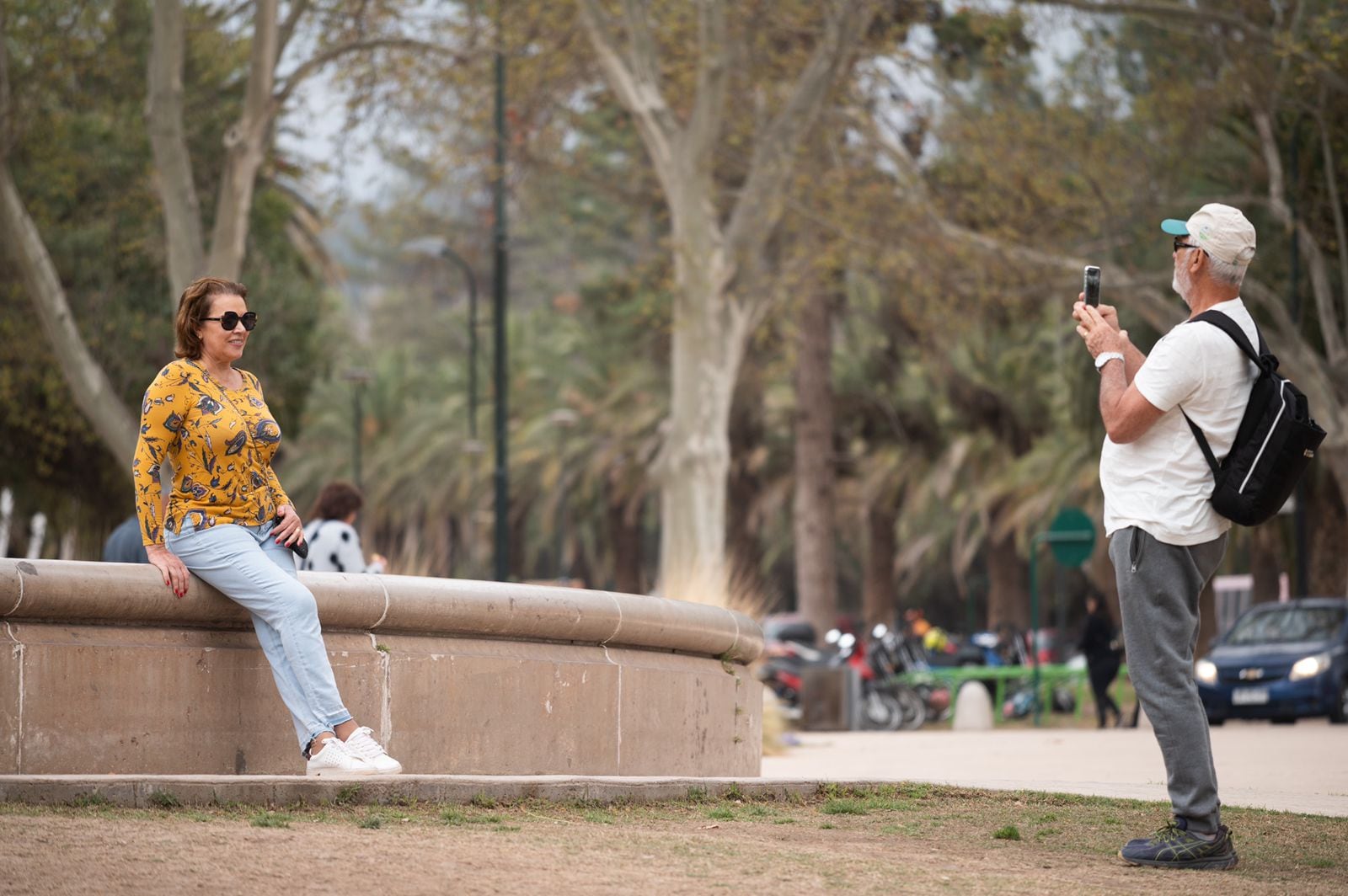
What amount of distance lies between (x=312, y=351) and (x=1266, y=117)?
15.9 m

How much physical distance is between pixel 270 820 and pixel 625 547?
42.3 metres

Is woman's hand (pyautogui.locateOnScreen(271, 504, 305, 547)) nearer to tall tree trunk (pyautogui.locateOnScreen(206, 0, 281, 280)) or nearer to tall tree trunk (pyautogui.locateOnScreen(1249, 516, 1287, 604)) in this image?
tall tree trunk (pyautogui.locateOnScreen(206, 0, 281, 280))

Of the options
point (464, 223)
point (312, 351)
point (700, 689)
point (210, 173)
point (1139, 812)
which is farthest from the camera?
point (464, 223)

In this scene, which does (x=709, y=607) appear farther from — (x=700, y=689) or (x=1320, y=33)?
(x=1320, y=33)

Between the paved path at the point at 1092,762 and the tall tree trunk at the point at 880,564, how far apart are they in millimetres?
21317

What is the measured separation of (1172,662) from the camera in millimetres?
5664

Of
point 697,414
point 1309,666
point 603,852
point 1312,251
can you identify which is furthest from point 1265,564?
point 603,852

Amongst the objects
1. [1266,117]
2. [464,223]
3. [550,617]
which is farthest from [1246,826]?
[464,223]

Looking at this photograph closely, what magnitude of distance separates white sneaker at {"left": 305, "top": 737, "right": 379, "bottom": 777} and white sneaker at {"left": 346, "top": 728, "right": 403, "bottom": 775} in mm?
13

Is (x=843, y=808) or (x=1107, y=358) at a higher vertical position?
(x=1107, y=358)

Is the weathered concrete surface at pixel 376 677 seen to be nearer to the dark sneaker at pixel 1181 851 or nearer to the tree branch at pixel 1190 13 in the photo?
the dark sneaker at pixel 1181 851

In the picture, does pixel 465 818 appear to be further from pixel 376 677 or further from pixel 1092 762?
pixel 1092 762

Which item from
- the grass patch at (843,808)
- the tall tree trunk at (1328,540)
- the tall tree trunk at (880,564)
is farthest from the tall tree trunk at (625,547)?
the grass patch at (843,808)

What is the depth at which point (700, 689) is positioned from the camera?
8953 millimetres
